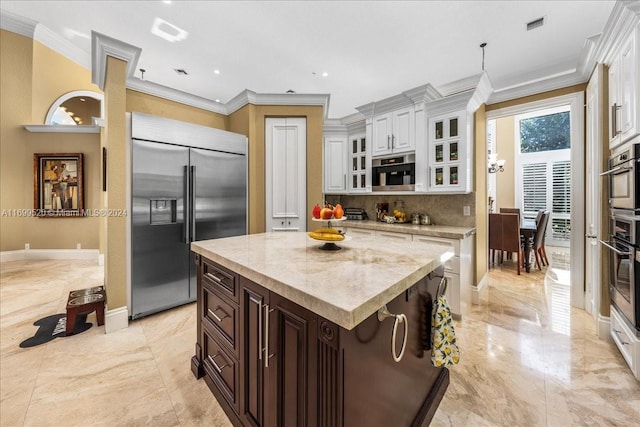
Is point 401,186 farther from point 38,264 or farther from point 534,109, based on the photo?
point 38,264

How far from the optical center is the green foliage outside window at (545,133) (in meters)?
6.57

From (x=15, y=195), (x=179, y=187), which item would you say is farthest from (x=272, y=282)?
(x=15, y=195)

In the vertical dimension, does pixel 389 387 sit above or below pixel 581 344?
above

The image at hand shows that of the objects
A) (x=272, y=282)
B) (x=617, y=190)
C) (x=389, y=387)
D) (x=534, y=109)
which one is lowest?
(x=389, y=387)

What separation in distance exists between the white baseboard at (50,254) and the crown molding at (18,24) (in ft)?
12.6

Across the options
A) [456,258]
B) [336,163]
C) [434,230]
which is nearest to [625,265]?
[456,258]

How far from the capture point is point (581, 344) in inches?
91.2

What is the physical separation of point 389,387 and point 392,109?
332cm

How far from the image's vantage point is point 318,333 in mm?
919

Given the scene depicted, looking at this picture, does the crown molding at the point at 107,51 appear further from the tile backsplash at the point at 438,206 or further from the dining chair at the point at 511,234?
the dining chair at the point at 511,234

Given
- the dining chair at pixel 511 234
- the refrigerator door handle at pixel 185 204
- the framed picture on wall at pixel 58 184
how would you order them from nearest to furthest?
the refrigerator door handle at pixel 185 204 → the dining chair at pixel 511 234 → the framed picture on wall at pixel 58 184

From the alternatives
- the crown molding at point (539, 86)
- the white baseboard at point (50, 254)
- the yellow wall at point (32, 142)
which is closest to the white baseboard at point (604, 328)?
the crown molding at point (539, 86)

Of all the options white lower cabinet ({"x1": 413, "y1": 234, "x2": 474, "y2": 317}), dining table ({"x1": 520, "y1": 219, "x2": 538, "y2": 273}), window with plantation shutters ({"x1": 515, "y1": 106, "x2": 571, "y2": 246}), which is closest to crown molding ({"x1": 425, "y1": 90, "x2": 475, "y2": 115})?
white lower cabinet ({"x1": 413, "y1": 234, "x2": 474, "y2": 317})

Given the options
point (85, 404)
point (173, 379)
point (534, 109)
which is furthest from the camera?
point (534, 109)
